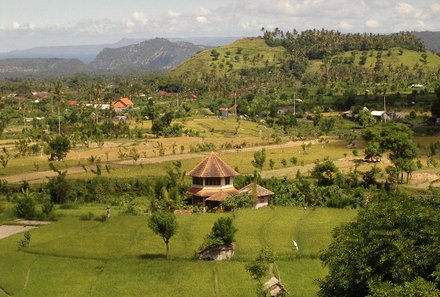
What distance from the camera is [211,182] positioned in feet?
151

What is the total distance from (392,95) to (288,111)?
19.7 meters

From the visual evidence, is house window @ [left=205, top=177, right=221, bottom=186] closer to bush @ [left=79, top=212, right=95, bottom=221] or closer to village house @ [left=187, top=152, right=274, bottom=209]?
village house @ [left=187, top=152, right=274, bottom=209]

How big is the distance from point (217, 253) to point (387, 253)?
1429 centimetres

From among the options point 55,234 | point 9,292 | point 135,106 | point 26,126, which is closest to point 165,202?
point 55,234

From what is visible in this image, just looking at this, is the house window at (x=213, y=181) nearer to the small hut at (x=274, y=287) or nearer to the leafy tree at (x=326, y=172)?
the leafy tree at (x=326, y=172)

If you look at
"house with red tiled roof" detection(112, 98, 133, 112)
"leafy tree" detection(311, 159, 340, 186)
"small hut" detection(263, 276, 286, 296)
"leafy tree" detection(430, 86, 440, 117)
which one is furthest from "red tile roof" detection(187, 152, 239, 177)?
"house with red tiled roof" detection(112, 98, 133, 112)

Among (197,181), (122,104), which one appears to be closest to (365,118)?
(197,181)

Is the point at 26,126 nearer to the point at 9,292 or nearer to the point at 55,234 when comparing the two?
the point at 55,234

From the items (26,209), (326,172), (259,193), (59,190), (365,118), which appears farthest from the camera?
(365,118)

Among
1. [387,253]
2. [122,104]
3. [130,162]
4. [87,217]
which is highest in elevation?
[387,253]

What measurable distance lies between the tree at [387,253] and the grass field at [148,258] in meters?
7.15

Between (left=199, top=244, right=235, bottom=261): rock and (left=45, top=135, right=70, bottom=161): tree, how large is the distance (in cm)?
3560

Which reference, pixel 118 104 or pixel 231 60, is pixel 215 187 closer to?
pixel 118 104

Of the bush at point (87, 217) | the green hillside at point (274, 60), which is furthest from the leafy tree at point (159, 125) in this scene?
the green hillside at point (274, 60)
